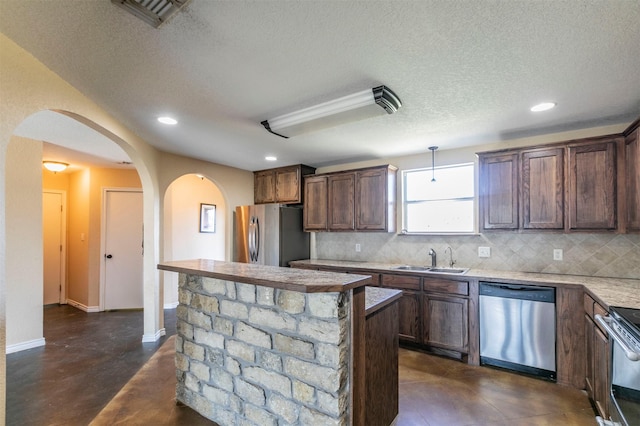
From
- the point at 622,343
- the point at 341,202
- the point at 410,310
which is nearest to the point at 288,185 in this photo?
the point at 341,202

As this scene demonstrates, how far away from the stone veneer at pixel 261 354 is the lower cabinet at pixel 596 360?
1.80m

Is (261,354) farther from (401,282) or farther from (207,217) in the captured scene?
(207,217)

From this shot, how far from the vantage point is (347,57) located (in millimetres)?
1834

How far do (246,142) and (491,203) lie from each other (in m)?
2.88

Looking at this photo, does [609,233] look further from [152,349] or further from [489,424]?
[152,349]

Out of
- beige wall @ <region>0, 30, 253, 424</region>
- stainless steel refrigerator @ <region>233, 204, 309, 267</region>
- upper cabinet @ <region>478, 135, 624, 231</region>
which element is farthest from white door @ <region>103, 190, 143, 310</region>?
upper cabinet @ <region>478, 135, 624, 231</region>

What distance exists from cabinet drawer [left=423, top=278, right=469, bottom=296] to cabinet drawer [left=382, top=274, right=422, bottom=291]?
0.10 meters

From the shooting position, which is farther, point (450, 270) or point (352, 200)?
point (352, 200)

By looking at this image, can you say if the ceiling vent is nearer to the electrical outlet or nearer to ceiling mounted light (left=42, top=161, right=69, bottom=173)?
the electrical outlet

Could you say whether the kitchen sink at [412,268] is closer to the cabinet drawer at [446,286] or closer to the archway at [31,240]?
the cabinet drawer at [446,286]

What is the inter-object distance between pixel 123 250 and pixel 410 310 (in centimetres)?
→ 486

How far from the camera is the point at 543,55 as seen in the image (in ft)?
5.97

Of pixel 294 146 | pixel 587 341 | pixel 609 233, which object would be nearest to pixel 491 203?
pixel 609 233

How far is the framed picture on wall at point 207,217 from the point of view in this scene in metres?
5.76
